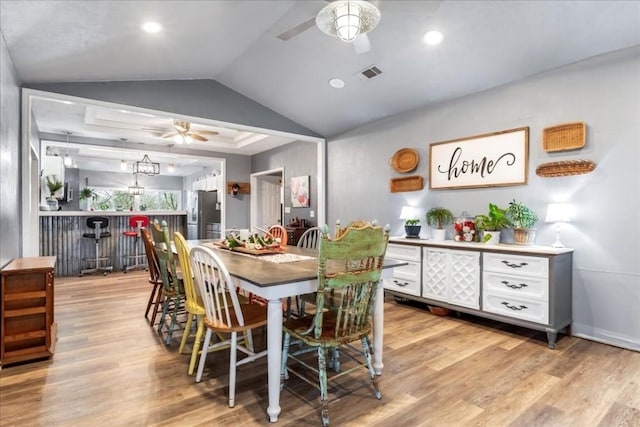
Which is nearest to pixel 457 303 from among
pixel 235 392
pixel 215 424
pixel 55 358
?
pixel 235 392

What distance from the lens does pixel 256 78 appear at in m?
4.38

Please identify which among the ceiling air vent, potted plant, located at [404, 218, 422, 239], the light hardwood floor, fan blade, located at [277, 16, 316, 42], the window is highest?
the ceiling air vent

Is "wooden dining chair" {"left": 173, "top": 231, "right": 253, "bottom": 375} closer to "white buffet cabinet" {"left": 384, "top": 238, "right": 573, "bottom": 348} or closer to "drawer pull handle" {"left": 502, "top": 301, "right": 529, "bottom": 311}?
"white buffet cabinet" {"left": 384, "top": 238, "right": 573, "bottom": 348}

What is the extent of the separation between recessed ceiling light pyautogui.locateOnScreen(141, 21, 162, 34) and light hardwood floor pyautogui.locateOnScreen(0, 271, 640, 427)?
261 centimetres

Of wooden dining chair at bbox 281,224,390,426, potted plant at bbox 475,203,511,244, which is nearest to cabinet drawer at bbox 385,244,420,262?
potted plant at bbox 475,203,511,244

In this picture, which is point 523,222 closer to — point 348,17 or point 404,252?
point 404,252

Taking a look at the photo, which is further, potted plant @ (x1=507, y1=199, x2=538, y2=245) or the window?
the window

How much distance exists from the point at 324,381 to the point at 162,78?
3937mm

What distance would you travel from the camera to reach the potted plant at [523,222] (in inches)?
129

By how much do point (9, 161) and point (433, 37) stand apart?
12.5ft

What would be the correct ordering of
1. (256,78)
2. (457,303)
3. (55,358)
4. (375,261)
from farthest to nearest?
(256,78)
(457,303)
(55,358)
(375,261)

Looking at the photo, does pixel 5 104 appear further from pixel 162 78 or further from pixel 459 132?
pixel 459 132

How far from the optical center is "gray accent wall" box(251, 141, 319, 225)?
6270 mm

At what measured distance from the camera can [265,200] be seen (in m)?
8.18
